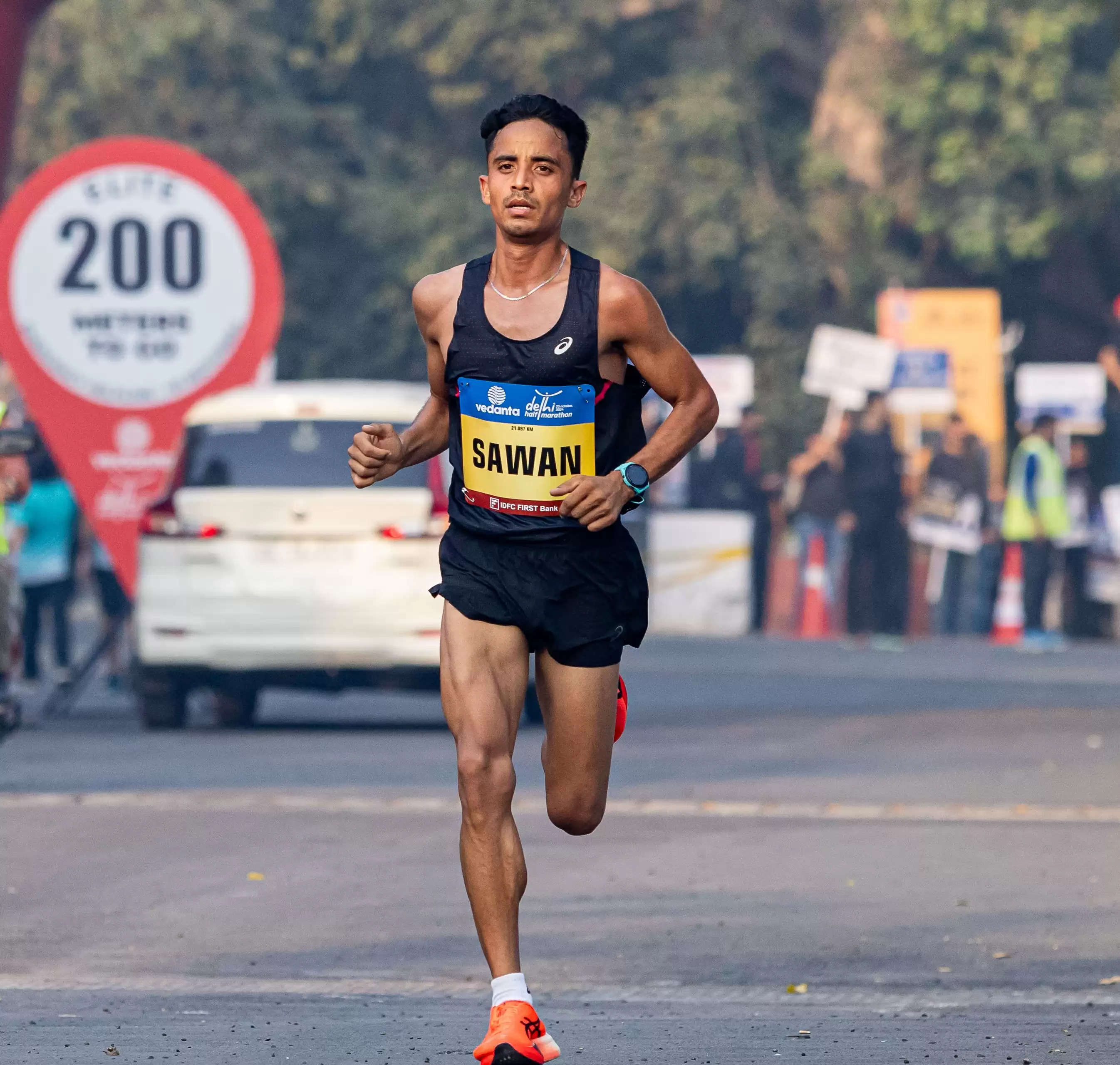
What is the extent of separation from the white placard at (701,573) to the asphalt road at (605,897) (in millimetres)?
8816

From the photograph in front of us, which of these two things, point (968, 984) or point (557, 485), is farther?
point (968, 984)

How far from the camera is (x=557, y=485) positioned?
242 inches

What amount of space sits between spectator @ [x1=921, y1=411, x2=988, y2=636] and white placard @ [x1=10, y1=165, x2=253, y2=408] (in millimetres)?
10801

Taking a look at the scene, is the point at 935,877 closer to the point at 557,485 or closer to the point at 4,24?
the point at 557,485

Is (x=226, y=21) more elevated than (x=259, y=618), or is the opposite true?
(x=226, y=21)

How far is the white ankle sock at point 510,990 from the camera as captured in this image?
5812mm

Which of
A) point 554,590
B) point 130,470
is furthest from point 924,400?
point 554,590

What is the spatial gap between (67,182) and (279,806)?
5.15 metres

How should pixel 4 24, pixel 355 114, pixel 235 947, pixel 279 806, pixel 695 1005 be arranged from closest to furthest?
pixel 695 1005, pixel 235 947, pixel 279 806, pixel 4 24, pixel 355 114

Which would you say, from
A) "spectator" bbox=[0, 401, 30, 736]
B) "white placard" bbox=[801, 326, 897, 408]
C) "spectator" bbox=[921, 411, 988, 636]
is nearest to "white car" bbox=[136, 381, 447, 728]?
"spectator" bbox=[0, 401, 30, 736]

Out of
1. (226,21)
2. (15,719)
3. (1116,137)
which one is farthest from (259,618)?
(226,21)

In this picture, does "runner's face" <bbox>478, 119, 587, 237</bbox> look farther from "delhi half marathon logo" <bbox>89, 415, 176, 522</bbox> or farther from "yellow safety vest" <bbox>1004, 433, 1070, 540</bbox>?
"yellow safety vest" <bbox>1004, 433, 1070, 540</bbox>

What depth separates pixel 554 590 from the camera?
621 centimetres

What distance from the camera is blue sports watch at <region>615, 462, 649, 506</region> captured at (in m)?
6.08
